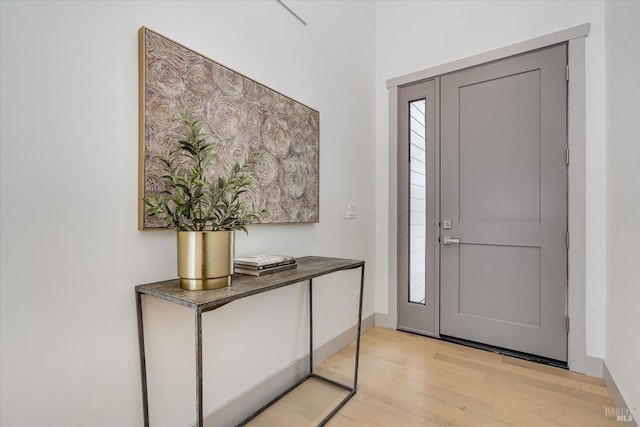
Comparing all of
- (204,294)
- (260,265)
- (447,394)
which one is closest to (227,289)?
(204,294)

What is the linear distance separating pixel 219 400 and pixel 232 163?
3.59 ft

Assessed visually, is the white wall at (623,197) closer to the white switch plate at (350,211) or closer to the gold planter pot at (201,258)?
the white switch plate at (350,211)

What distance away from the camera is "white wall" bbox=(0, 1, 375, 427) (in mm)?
875

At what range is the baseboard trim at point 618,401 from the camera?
4.60ft

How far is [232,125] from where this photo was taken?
4.78 ft

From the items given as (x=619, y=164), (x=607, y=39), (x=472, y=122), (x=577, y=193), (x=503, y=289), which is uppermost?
(x=607, y=39)

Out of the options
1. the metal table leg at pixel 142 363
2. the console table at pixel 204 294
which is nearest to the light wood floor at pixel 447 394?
the console table at pixel 204 294

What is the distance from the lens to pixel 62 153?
95 centimetres

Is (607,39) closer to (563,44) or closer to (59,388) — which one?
(563,44)

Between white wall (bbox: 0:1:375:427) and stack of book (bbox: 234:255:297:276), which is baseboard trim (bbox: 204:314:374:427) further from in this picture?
stack of book (bbox: 234:255:297:276)

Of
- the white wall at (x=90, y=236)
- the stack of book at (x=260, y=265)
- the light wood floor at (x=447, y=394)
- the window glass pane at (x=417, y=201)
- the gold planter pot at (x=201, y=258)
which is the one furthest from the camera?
the window glass pane at (x=417, y=201)

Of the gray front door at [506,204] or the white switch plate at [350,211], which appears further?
the white switch plate at [350,211]

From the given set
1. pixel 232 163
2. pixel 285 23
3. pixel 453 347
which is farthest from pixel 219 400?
pixel 285 23

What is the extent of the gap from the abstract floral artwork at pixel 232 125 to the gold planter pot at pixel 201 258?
0.20 m
